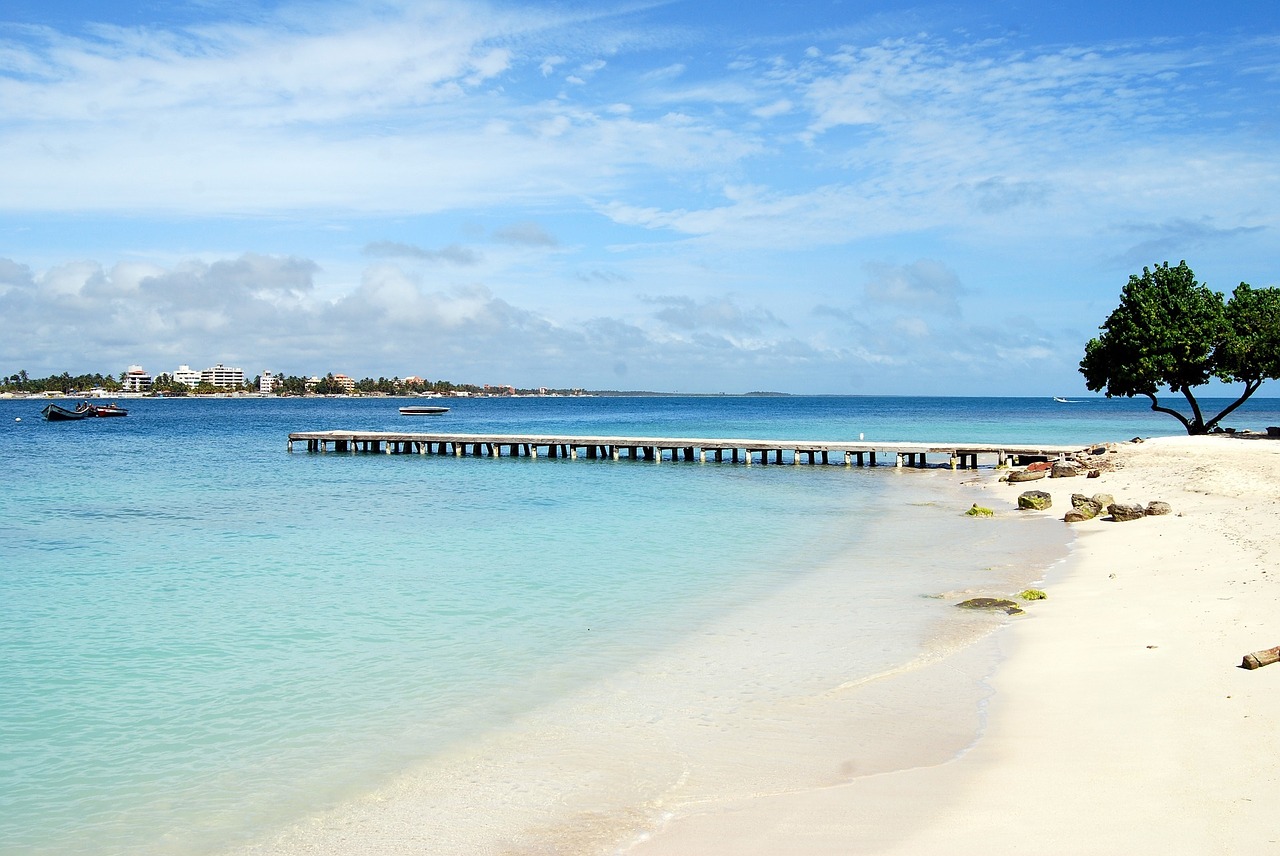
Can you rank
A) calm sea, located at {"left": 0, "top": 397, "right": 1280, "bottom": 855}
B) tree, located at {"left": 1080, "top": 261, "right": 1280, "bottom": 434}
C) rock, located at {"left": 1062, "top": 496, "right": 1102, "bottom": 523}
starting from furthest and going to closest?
tree, located at {"left": 1080, "top": 261, "right": 1280, "bottom": 434} → rock, located at {"left": 1062, "top": 496, "right": 1102, "bottom": 523} → calm sea, located at {"left": 0, "top": 397, "right": 1280, "bottom": 855}

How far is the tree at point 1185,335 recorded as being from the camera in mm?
32656

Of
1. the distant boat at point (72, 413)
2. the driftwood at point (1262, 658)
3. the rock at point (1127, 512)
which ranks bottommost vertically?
the driftwood at point (1262, 658)

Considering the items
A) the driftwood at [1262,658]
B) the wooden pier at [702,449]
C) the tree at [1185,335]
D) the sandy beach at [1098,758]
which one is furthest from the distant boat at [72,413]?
the driftwood at [1262,658]

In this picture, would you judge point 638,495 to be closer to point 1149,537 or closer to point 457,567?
point 457,567

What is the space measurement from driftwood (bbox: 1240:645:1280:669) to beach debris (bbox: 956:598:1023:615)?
3.66 meters

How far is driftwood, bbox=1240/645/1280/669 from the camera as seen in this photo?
7714 mm

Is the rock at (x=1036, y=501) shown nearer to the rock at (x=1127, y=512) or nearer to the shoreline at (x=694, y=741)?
the rock at (x=1127, y=512)

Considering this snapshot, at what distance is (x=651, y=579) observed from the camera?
14242mm

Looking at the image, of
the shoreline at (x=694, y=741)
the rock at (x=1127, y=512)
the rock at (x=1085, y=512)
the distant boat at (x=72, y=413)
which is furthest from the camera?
the distant boat at (x=72, y=413)

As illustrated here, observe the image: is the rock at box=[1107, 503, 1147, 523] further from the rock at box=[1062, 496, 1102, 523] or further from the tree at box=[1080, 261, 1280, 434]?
the tree at box=[1080, 261, 1280, 434]

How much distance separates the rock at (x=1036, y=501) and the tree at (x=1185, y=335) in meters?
14.6

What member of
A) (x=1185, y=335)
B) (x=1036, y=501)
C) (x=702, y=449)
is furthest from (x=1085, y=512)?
(x=702, y=449)

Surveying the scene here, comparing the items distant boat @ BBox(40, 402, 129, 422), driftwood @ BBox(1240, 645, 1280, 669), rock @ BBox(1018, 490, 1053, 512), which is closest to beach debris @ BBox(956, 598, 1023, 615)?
driftwood @ BBox(1240, 645, 1280, 669)

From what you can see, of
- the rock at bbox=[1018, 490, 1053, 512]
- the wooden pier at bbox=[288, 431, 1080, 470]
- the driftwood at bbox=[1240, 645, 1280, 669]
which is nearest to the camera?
the driftwood at bbox=[1240, 645, 1280, 669]
